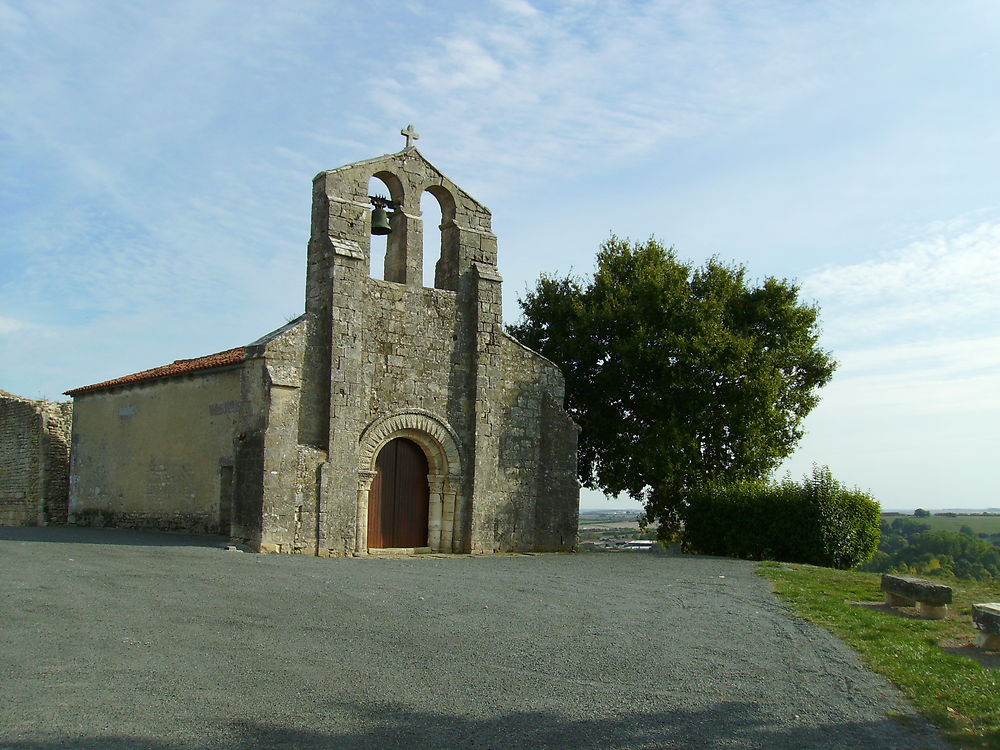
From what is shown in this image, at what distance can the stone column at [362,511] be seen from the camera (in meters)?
16.5

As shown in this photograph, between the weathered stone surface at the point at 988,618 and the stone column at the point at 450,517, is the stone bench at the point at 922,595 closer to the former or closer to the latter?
the weathered stone surface at the point at 988,618

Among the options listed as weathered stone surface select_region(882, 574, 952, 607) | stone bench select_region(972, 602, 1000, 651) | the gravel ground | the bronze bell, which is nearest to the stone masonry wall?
the bronze bell

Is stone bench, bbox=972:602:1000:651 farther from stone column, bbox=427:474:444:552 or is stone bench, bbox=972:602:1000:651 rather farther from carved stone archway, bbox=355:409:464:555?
stone column, bbox=427:474:444:552

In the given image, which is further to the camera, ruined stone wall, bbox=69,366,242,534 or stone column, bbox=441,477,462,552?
ruined stone wall, bbox=69,366,242,534

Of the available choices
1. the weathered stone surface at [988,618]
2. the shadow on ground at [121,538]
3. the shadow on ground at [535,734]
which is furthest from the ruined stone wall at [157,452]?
the weathered stone surface at [988,618]

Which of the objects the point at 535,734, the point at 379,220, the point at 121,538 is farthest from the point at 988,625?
the point at 121,538

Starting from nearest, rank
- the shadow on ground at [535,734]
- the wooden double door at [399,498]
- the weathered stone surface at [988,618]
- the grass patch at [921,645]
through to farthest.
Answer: the shadow on ground at [535,734]
the grass patch at [921,645]
the weathered stone surface at [988,618]
the wooden double door at [399,498]

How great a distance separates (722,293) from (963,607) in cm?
1254

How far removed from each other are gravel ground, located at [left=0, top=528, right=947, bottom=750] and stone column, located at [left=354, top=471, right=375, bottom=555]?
4956 mm

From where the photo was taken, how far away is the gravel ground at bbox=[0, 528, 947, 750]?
5.30m

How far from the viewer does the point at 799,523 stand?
18.2m

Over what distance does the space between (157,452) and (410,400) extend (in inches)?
254

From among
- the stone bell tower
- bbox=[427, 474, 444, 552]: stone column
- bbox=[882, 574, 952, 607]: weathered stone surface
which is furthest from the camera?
bbox=[427, 474, 444, 552]: stone column

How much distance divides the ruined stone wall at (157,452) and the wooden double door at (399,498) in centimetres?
300
